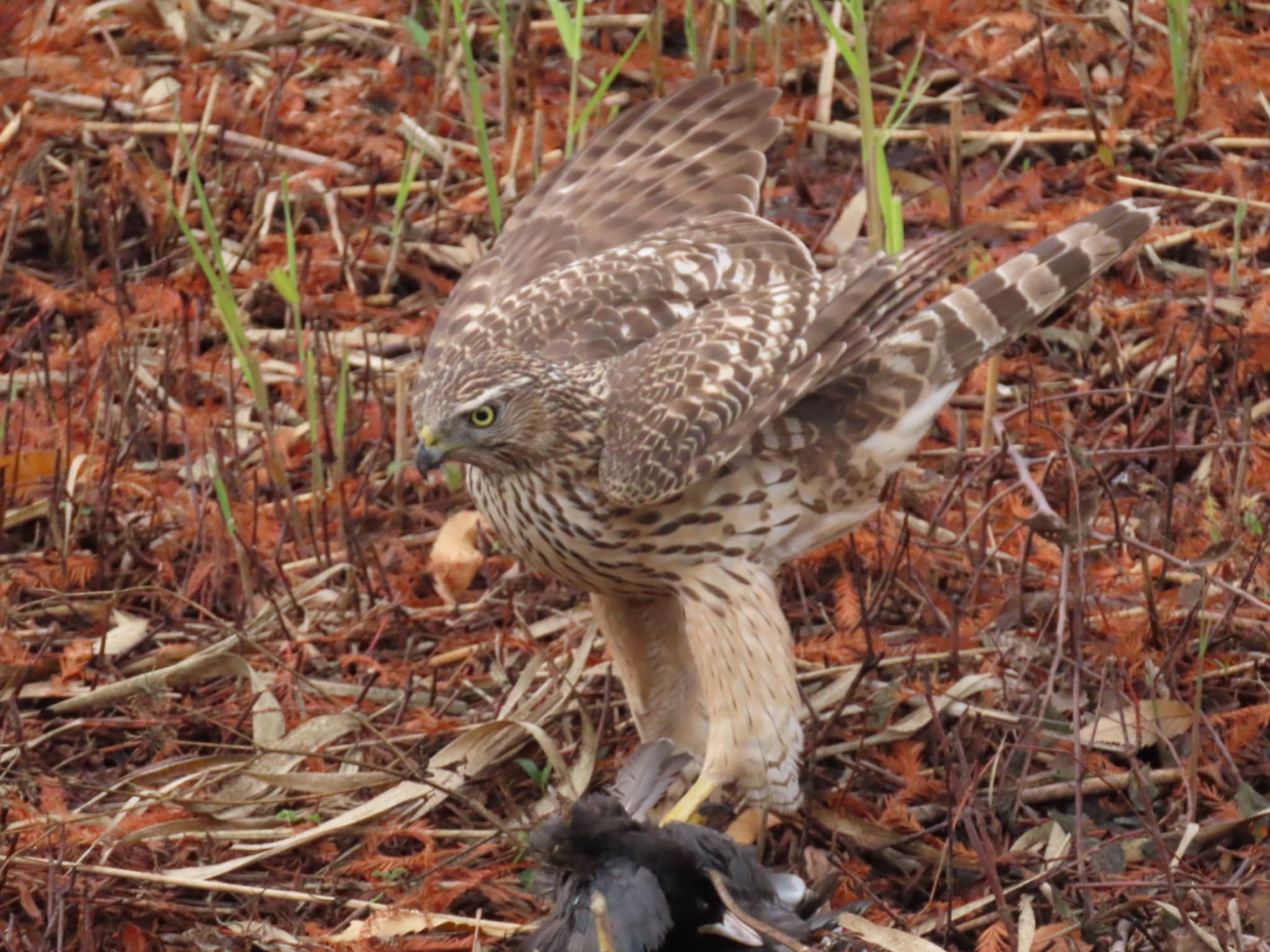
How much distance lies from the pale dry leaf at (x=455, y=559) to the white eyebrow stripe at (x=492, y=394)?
46.3 inches

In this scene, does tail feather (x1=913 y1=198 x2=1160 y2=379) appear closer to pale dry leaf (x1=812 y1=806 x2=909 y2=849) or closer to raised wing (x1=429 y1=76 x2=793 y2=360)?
raised wing (x1=429 y1=76 x2=793 y2=360)

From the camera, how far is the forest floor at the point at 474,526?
14.6 feet

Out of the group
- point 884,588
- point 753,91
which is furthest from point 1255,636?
point 753,91

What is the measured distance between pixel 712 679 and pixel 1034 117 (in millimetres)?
3309

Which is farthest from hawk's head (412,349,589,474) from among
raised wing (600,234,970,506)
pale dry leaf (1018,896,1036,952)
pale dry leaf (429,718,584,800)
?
pale dry leaf (1018,896,1036,952)

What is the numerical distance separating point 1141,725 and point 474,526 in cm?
203

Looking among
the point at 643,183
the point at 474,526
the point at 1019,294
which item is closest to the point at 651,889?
the point at 1019,294

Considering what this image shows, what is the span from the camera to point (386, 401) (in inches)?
243

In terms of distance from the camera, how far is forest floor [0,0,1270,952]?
445 centimetres

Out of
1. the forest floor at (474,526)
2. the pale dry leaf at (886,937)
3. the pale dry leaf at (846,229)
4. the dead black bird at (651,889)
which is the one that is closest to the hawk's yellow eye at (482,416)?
the forest floor at (474,526)

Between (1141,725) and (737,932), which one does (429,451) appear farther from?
(1141,725)

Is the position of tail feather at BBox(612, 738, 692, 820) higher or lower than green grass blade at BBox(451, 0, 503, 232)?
lower

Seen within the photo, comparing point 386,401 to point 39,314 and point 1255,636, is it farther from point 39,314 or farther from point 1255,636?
point 1255,636

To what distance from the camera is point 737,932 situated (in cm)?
380
